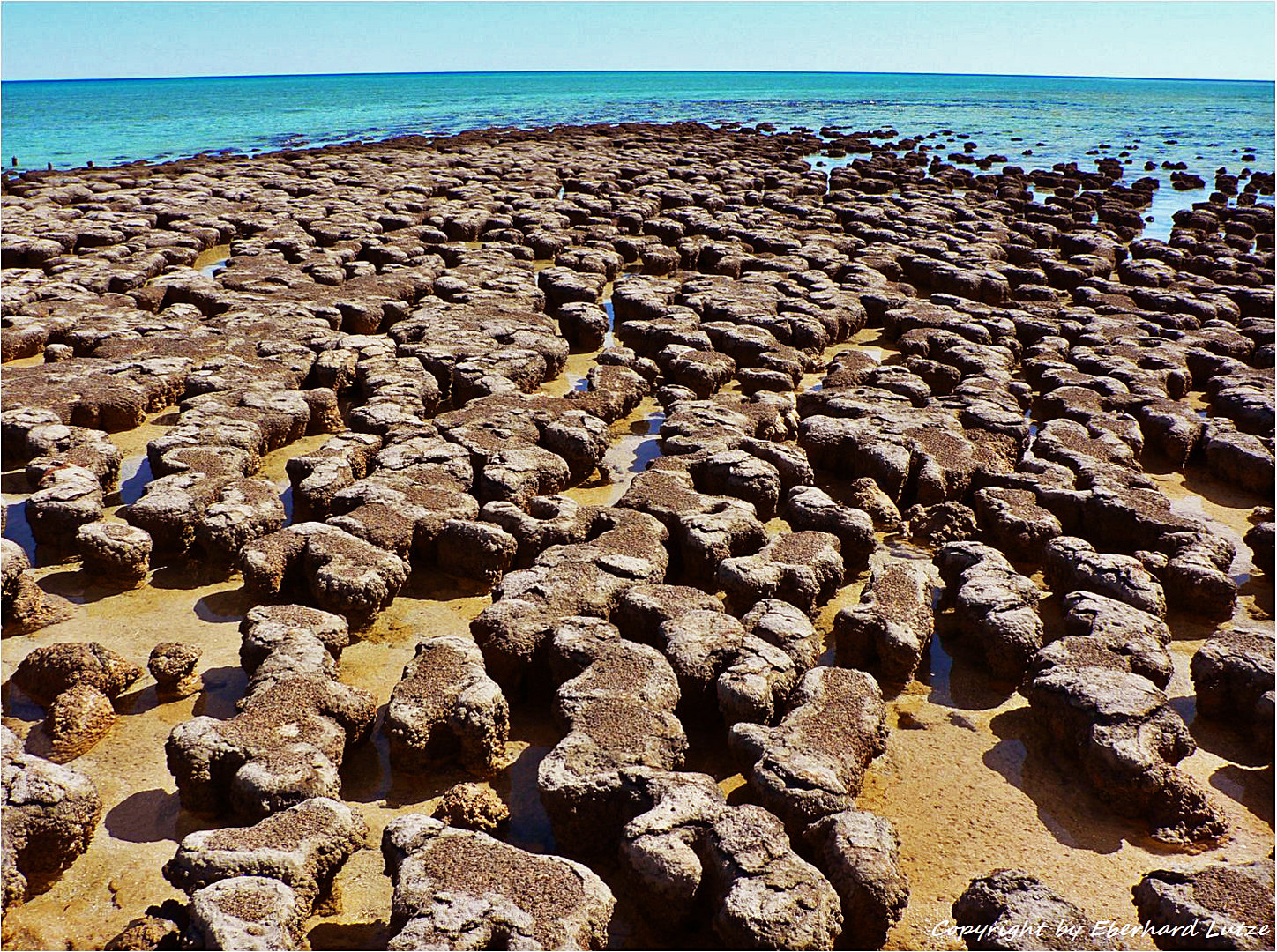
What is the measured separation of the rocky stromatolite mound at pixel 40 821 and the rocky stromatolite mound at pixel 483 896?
3.91ft

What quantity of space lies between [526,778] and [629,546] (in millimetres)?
1593

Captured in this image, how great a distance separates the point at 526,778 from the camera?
13.0ft

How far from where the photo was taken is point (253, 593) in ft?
16.5

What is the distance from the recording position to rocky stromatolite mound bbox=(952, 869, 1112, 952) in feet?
9.78

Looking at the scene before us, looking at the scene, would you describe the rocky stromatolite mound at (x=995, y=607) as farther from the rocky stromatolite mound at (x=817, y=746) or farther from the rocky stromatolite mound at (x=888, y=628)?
the rocky stromatolite mound at (x=817, y=746)

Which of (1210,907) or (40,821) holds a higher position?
(40,821)

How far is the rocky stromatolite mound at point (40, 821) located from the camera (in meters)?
3.22

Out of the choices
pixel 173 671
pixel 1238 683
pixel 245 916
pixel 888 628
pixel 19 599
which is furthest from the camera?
pixel 19 599

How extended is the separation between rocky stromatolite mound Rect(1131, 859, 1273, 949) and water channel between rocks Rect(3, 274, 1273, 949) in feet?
0.44

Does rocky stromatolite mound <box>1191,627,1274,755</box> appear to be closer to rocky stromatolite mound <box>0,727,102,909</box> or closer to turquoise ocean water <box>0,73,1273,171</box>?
rocky stromatolite mound <box>0,727,102,909</box>

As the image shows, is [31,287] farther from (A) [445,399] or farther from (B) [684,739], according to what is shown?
(B) [684,739]

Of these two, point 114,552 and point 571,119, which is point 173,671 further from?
point 571,119

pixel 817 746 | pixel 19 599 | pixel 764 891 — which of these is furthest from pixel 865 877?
pixel 19 599

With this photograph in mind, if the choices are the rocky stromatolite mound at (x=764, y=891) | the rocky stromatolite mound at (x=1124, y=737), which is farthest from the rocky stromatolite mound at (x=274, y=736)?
the rocky stromatolite mound at (x=1124, y=737)
